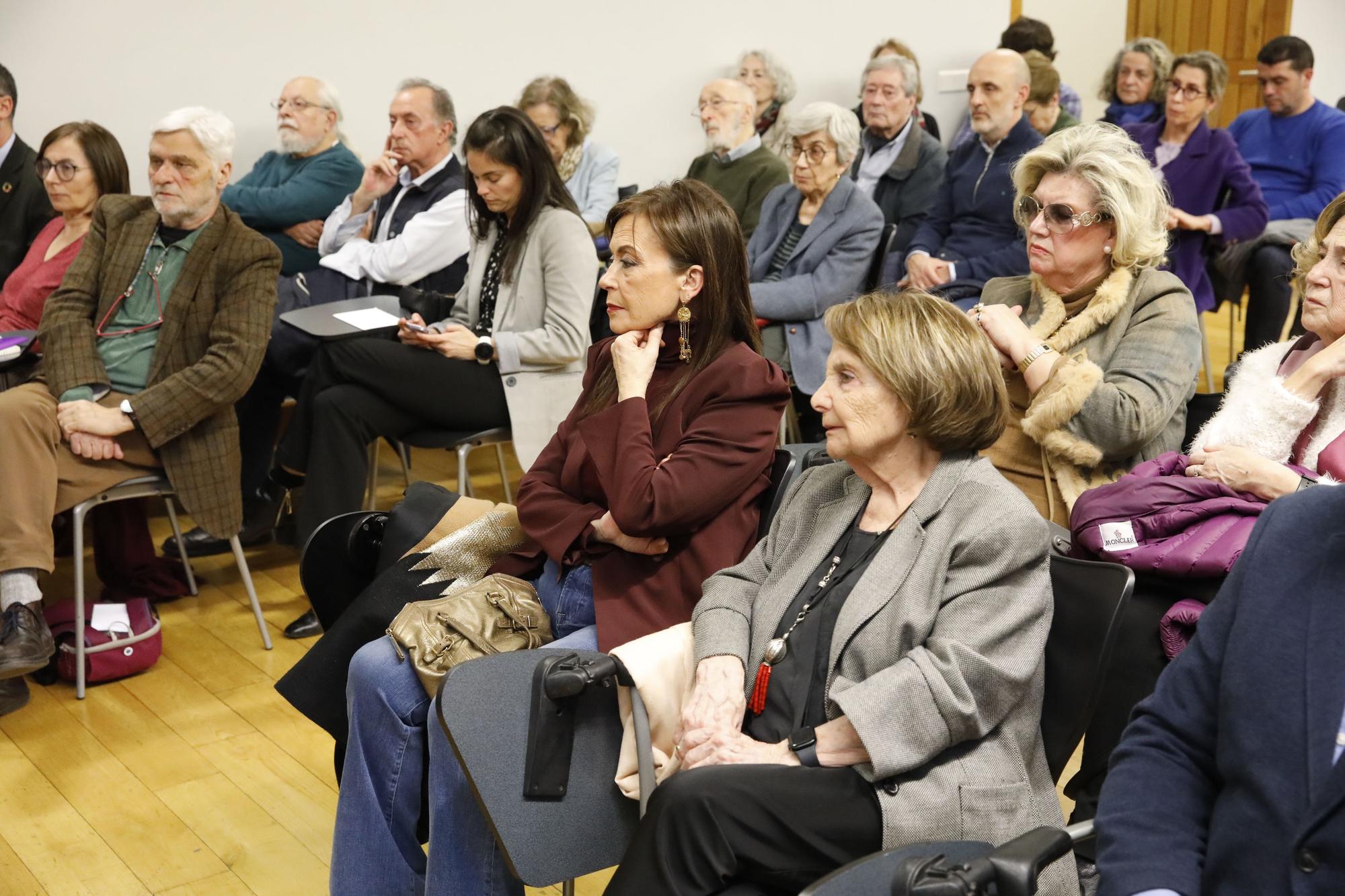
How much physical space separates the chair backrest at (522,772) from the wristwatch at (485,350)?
182cm

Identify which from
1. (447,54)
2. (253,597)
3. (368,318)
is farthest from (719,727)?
(447,54)

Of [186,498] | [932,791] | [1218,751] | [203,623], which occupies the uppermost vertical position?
[1218,751]

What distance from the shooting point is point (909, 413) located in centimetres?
179

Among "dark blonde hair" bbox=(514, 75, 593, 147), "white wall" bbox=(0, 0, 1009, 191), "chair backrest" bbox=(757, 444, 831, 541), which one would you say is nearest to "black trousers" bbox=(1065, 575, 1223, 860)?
"chair backrest" bbox=(757, 444, 831, 541)

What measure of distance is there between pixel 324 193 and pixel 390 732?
314cm

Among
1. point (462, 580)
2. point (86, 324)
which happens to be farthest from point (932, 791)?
point (86, 324)

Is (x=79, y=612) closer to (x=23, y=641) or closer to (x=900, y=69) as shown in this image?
(x=23, y=641)

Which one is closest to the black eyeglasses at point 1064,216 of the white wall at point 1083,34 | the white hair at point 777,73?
the white hair at point 777,73

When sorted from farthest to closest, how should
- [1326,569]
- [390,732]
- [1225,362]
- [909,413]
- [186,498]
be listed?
[1225,362]
[186,498]
[390,732]
[909,413]
[1326,569]

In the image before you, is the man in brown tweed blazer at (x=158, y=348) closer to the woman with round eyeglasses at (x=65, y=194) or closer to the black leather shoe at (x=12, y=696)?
the black leather shoe at (x=12, y=696)

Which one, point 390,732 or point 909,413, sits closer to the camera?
point 909,413

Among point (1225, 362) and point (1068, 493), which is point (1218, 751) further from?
point (1225, 362)

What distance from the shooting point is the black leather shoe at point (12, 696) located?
10.2 ft

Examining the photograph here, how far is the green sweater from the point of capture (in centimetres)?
512
